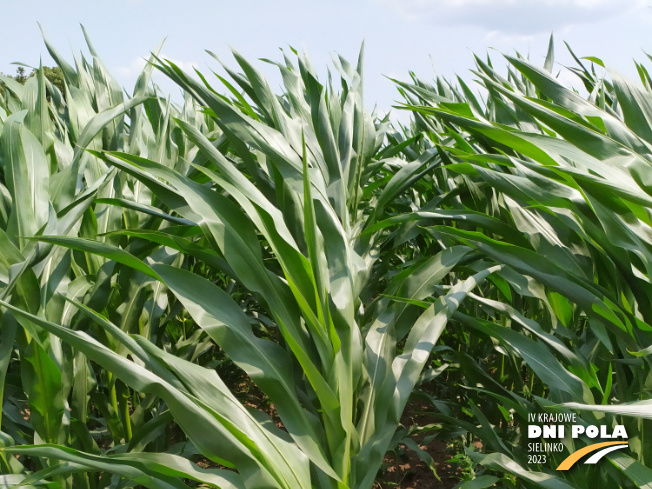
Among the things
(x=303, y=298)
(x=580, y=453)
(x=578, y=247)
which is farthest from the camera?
(x=578, y=247)

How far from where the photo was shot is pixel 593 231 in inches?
35.7

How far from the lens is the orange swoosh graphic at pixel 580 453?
94 cm

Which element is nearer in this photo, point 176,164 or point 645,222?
point 645,222

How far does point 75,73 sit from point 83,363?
1148 millimetres

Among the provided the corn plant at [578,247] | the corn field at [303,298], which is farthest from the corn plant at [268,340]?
the corn plant at [578,247]

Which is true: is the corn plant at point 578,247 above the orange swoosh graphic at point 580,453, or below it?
above

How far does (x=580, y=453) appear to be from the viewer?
38.2 inches

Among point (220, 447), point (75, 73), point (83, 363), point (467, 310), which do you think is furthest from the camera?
point (75, 73)

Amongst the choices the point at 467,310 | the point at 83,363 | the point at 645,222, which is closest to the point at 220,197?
the point at 83,363

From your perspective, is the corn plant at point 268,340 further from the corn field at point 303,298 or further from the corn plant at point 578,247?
the corn plant at point 578,247

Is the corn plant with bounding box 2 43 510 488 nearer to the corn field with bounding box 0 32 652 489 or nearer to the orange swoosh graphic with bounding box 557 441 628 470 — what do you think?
the corn field with bounding box 0 32 652 489

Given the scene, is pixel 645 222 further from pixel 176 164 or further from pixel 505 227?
pixel 176 164

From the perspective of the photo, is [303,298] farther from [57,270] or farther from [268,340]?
[57,270]

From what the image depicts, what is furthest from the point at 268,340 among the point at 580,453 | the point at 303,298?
the point at 580,453
